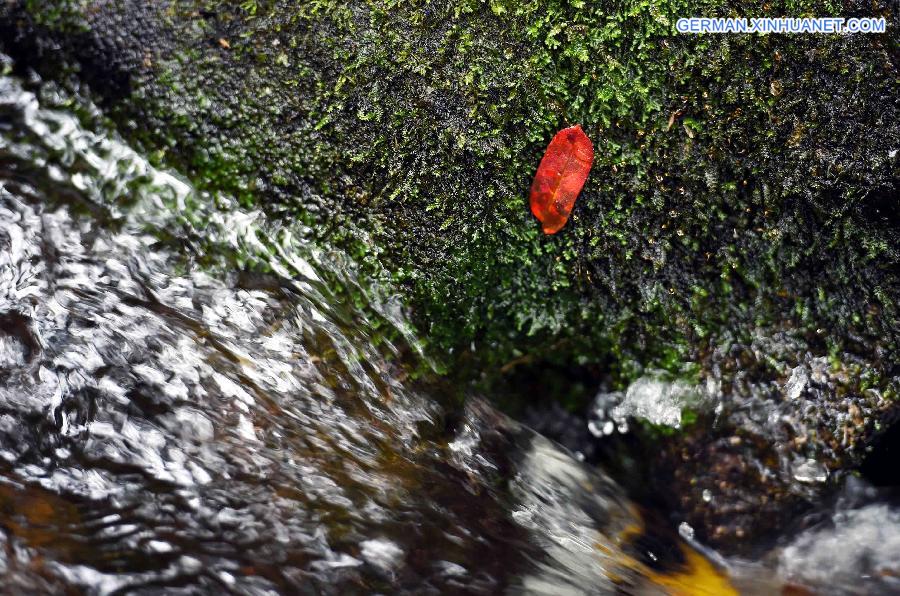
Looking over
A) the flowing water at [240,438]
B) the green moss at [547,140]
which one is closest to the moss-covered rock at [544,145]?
the green moss at [547,140]

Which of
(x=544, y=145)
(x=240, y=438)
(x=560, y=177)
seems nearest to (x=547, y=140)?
(x=544, y=145)

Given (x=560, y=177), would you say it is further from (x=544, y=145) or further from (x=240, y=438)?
(x=240, y=438)

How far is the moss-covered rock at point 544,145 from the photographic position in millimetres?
2396

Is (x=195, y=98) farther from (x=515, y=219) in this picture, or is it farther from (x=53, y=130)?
(x=515, y=219)

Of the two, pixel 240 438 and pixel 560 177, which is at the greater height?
pixel 560 177

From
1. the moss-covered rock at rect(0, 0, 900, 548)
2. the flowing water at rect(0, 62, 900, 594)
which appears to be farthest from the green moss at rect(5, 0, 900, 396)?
the flowing water at rect(0, 62, 900, 594)

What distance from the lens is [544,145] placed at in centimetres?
253

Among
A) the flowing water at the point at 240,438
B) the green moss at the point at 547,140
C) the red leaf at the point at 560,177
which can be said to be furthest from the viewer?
the red leaf at the point at 560,177

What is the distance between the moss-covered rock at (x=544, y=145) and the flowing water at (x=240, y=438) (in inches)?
7.9

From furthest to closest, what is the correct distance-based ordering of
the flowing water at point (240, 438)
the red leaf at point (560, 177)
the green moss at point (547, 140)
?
the red leaf at point (560, 177) < the green moss at point (547, 140) < the flowing water at point (240, 438)

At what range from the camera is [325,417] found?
238cm

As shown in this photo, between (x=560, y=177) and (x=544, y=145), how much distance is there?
0.13 meters

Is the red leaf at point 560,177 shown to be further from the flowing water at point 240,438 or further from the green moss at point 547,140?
the flowing water at point 240,438

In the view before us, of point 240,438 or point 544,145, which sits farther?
Result: point 544,145
